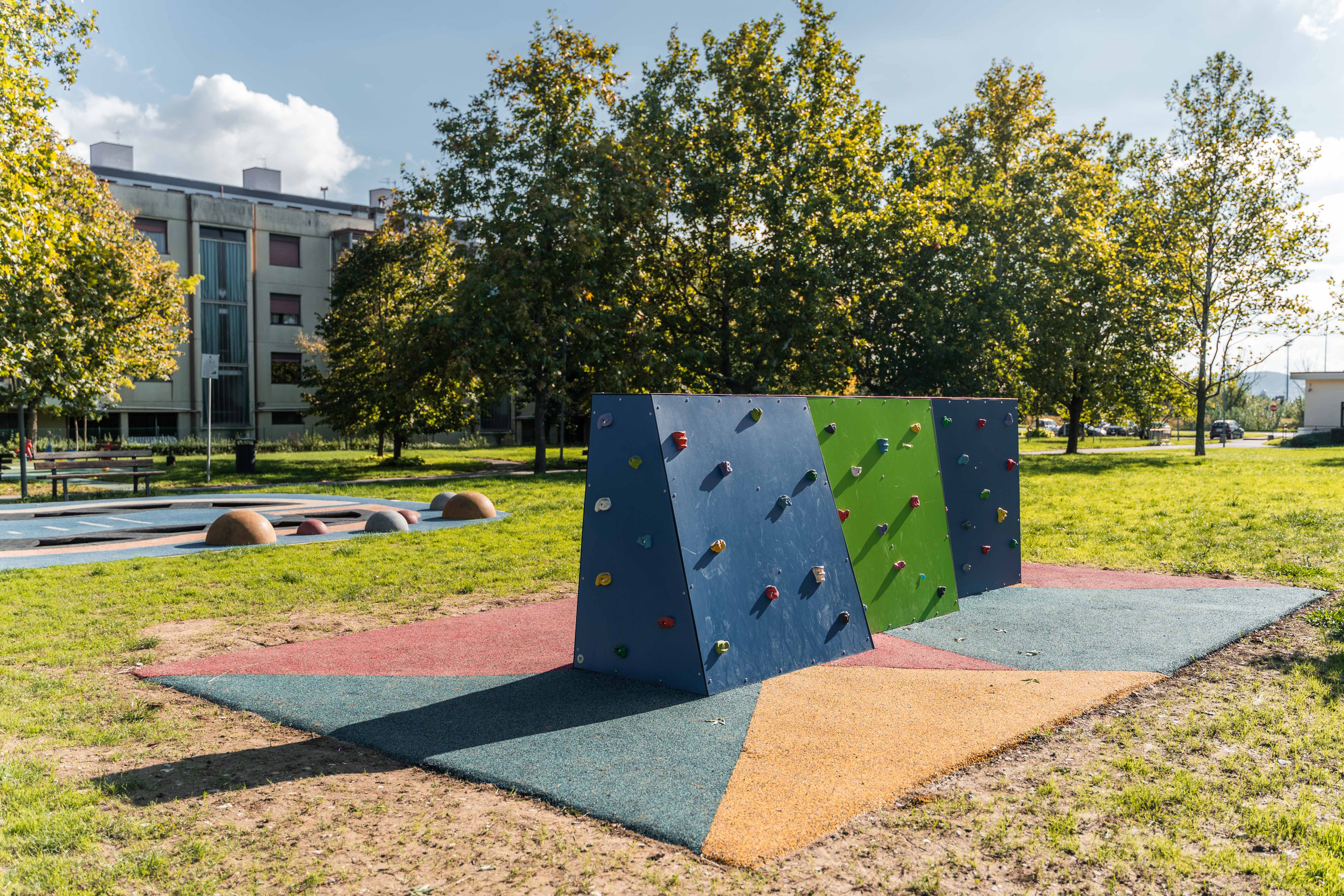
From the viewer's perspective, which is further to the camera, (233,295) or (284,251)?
(284,251)

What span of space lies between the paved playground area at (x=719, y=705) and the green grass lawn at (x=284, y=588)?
0.74m

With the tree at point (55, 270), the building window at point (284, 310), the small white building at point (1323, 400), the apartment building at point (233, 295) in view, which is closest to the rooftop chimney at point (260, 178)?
the apartment building at point (233, 295)

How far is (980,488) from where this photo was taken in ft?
29.7

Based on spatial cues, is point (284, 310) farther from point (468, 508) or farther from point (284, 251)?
point (468, 508)

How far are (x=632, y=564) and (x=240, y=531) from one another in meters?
8.37

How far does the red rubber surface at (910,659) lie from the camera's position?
6.24 metres

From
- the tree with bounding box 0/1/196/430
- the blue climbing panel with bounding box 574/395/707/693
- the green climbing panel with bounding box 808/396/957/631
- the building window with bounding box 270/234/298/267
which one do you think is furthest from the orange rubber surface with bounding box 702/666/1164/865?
the building window with bounding box 270/234/298/267

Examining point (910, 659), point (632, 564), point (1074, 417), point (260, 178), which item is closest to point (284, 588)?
point (632, 564)

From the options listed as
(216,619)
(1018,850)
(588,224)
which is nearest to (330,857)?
(1018,850)

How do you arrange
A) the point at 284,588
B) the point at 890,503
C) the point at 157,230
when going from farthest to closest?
the point at 157,230
the point at 284,588
the point at 890,503

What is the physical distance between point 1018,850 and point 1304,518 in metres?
12.8

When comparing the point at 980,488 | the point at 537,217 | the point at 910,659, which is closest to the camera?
the point at 910,659

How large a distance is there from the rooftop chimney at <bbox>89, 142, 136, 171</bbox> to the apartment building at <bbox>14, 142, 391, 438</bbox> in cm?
7

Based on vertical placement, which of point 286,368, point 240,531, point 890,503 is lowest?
point 240,531
